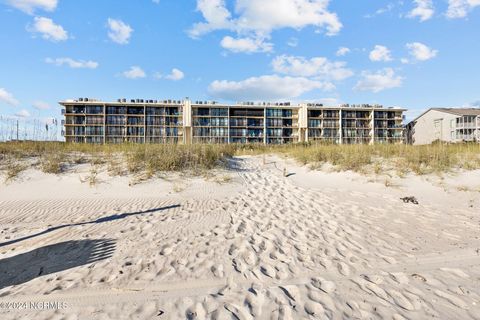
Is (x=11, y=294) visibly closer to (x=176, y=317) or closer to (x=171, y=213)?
(x=176, y=317)

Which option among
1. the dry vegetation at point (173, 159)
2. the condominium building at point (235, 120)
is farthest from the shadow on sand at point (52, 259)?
the condominium building at point (235, 120)

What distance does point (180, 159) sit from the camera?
9.95 meters

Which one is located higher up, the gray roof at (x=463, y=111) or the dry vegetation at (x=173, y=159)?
the gray roof at (x=463, y=111)

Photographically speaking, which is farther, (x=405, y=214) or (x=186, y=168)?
(x=186, y=168)

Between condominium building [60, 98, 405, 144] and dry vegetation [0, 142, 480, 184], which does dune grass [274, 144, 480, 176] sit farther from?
condominium building [60, 98, 405, 144]

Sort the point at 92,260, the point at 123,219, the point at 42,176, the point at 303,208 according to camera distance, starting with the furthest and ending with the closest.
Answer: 1. the point at 42,176
2. the point at 303,208
3. the point at 123,219
4. the point at 92,260

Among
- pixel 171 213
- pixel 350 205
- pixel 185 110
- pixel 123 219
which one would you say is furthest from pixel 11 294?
pixel 185 110

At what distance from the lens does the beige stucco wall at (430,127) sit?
49062mm

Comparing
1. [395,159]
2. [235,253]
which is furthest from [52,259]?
[395,159]

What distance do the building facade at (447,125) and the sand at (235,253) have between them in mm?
45455

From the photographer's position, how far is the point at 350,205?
6.68 m

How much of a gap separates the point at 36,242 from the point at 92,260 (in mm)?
1441

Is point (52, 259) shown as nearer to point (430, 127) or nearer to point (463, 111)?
point (430, 127)

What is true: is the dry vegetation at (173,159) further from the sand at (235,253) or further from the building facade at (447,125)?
the building facade at (447,125)
